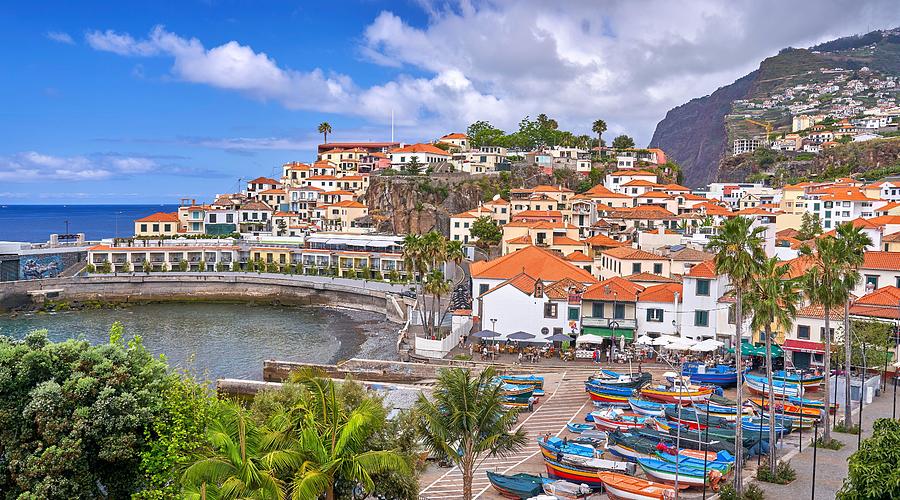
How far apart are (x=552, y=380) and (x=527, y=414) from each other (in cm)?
634

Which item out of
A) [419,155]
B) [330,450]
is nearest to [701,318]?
[330,450]

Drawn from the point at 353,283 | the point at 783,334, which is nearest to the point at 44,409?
the point at 783,334

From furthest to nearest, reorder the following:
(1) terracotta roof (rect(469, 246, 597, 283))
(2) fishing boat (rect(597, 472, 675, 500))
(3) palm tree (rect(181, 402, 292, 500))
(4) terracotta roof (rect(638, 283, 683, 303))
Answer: (1) terracotta roof (rect(469, 246, 597, 283)) → (4) terracotta roof (rect(638, 283, 683, 303)) → (2) fishing boat (rect(597, 472, 675, 500)) → (3) palm tree (rect(181, 402, 292, 500))

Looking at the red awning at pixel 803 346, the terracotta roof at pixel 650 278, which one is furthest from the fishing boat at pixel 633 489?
the terracotta roof at pixel 650 278

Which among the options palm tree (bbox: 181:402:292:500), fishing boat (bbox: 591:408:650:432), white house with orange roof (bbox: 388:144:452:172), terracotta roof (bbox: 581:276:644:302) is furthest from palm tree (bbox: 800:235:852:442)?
white house with orange roof (bbox: 388:144:452:172)

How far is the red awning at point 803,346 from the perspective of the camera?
3944 cm

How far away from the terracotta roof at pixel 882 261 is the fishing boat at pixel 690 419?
21919mm

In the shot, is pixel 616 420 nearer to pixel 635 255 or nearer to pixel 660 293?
pixel 660 293

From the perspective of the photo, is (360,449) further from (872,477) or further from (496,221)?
(496,221)

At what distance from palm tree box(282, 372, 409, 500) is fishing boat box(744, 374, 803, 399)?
2548 cm

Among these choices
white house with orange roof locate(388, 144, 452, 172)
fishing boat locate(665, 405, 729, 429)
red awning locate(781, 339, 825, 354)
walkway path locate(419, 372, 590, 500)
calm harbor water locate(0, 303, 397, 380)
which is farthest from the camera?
white house with orange roof locate(388, 144, 452, 172)

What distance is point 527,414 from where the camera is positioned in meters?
32.7

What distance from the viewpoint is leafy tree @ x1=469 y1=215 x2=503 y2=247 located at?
84875 mm

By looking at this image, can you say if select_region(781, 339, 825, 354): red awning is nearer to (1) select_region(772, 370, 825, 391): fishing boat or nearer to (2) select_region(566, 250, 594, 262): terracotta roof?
(1) select_region(772, 370, 825, 391): fishing boat
